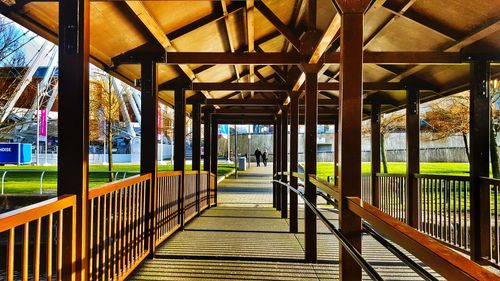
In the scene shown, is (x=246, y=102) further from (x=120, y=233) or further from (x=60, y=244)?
(x=60, y=244)

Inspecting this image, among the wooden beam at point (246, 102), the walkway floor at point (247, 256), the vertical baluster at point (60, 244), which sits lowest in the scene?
the walkway floor at point (247, 256)

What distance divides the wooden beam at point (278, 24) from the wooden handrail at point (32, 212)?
11.0 ft

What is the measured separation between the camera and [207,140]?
10.7 m

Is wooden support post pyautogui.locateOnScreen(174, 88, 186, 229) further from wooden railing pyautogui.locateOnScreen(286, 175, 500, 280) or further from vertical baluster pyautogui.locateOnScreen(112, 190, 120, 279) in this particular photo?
wooden railing pyautogui.locateOnScreen(286, 175, 500, 280)

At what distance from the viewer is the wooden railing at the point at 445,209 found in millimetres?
5398

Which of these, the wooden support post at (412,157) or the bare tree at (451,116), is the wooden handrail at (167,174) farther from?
the bare tree at (451,116)

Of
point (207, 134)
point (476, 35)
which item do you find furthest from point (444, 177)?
point (207, 134)

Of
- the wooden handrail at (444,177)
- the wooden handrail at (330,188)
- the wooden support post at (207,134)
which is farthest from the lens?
the wooden support post at (207,134)

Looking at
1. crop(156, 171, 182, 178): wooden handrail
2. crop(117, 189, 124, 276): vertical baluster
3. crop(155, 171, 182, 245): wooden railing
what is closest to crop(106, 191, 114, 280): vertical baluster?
crop(117, 189, 124, 276): vertical baluster

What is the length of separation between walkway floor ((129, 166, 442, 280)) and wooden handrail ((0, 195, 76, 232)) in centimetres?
188

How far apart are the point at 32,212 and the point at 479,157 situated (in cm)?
471

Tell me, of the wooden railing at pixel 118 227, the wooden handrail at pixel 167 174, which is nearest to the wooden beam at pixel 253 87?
the wooden handrail at pixel 167 174

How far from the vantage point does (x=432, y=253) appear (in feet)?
4.92

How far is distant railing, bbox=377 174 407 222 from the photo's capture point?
758 cm
